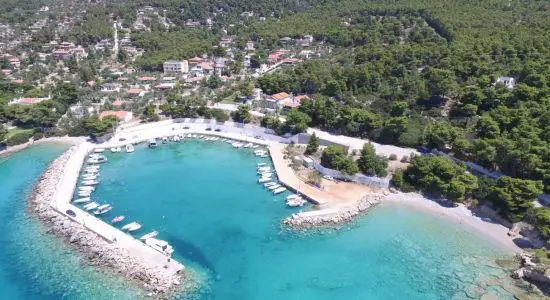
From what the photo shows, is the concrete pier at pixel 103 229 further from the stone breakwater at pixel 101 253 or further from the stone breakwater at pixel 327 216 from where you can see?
the stone breakwater at pixel 327 216

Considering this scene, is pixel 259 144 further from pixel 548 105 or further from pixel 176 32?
pixel 176 32

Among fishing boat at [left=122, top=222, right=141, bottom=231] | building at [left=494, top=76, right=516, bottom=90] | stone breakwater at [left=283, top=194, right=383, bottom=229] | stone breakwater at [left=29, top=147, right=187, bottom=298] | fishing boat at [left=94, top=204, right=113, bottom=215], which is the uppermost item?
building at [left=494, top=76, right=516, bottom=90]

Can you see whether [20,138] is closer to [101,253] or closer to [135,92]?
[135,92]

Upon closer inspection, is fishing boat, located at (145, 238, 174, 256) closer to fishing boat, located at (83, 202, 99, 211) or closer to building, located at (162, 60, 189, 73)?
fishing boat, located at (83, 202, 99, 211)

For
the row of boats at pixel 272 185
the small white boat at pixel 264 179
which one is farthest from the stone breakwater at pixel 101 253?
the small white boat at pixel 264 179

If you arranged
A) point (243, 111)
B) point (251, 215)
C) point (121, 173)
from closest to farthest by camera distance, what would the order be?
point (251, 215), point (121, 173), point (243, 111)

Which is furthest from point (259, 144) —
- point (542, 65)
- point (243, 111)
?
point (542, 65)

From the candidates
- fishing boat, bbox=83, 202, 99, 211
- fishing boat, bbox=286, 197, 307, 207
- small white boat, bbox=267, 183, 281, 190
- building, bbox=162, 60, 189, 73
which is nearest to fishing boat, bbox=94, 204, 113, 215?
fishing boat, bbox=83, 202, 99, 211

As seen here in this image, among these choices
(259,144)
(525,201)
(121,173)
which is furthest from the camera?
(259,144)
